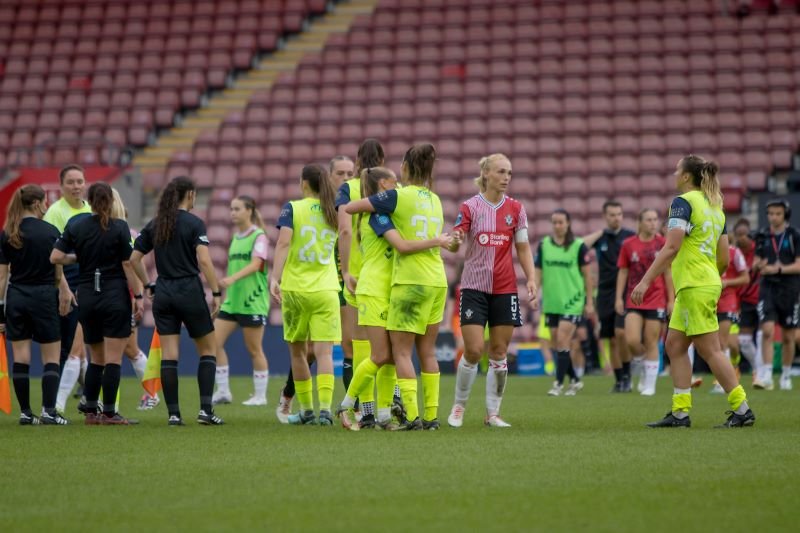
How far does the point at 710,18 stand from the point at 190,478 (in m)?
21.2

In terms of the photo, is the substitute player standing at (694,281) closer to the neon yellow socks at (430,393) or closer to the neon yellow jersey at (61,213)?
the neon yellow socks at (430,393)

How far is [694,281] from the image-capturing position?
8.98 metres

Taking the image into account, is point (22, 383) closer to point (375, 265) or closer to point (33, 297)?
point (33, 297)

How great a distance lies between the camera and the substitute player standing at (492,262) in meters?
8.85

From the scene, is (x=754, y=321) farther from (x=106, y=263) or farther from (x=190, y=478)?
(x=190, y=478)

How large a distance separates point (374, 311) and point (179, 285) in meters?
1.68

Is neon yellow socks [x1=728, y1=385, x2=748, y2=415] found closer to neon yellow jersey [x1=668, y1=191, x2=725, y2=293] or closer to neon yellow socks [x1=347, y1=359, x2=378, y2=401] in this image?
neon yellow jersey [x1=668, y1=191, x2=725, y2=293]

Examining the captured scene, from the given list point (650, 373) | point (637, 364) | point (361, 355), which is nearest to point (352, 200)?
point (361, 355)

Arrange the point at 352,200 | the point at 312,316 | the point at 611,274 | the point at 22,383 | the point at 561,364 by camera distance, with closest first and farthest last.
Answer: the point at 352,200
the point at 312,316
the point at 22,383
the point at 561,364
the point at 611,274

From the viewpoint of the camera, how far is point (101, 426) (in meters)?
9.68

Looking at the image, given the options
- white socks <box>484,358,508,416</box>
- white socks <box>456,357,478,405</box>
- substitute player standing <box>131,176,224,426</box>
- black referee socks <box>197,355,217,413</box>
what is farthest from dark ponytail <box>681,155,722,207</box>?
black referee socks <box>197,355,217,413</box>

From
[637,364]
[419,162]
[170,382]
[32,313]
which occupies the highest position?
[419,162]

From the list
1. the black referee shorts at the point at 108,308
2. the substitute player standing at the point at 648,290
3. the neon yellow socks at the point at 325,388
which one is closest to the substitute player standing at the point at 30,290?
the black referee shorts at the point at 108,308

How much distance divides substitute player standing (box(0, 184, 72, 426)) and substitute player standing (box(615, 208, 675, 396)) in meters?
6.34
